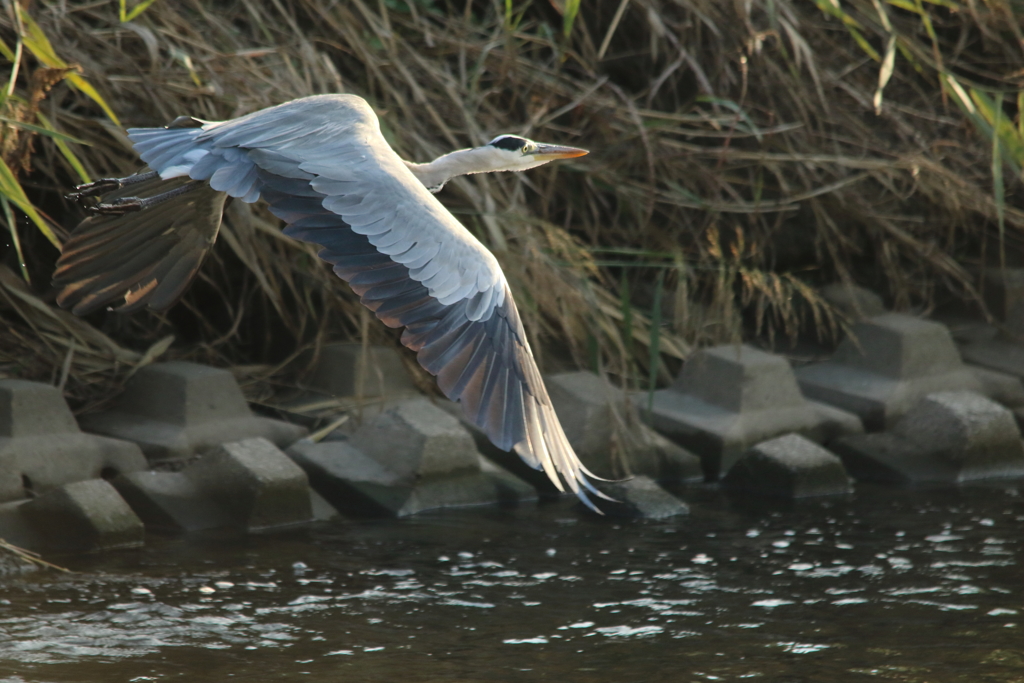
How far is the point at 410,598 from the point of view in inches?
157

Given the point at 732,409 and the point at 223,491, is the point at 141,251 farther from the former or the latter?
the point at 732,409

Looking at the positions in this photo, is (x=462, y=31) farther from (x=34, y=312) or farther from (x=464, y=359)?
(x=464, y=359)

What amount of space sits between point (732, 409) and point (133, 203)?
109 inches

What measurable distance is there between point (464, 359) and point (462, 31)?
367 centimetres

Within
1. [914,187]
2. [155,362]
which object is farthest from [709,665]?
[914,187]

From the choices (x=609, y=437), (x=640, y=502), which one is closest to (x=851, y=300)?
(x=609, y=437)

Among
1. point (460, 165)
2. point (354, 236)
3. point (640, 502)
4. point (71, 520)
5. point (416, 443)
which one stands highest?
point (460, 165)

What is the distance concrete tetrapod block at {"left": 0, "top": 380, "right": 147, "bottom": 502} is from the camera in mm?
4387

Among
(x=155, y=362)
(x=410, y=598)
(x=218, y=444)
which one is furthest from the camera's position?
(x=155, y=362)

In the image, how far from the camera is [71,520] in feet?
13.7

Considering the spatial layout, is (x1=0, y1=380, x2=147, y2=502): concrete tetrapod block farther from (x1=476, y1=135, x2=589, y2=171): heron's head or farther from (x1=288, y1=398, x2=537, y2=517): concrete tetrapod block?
(x1=476, y1=135, x2=589, y2=171): heron's head

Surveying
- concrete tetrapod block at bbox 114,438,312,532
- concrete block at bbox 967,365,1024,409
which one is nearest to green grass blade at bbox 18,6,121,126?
concrete tetrapod block at bbox 114,438,312,532

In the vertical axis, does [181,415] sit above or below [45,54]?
below

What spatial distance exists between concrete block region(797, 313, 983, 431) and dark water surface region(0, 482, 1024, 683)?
1.00 meters
